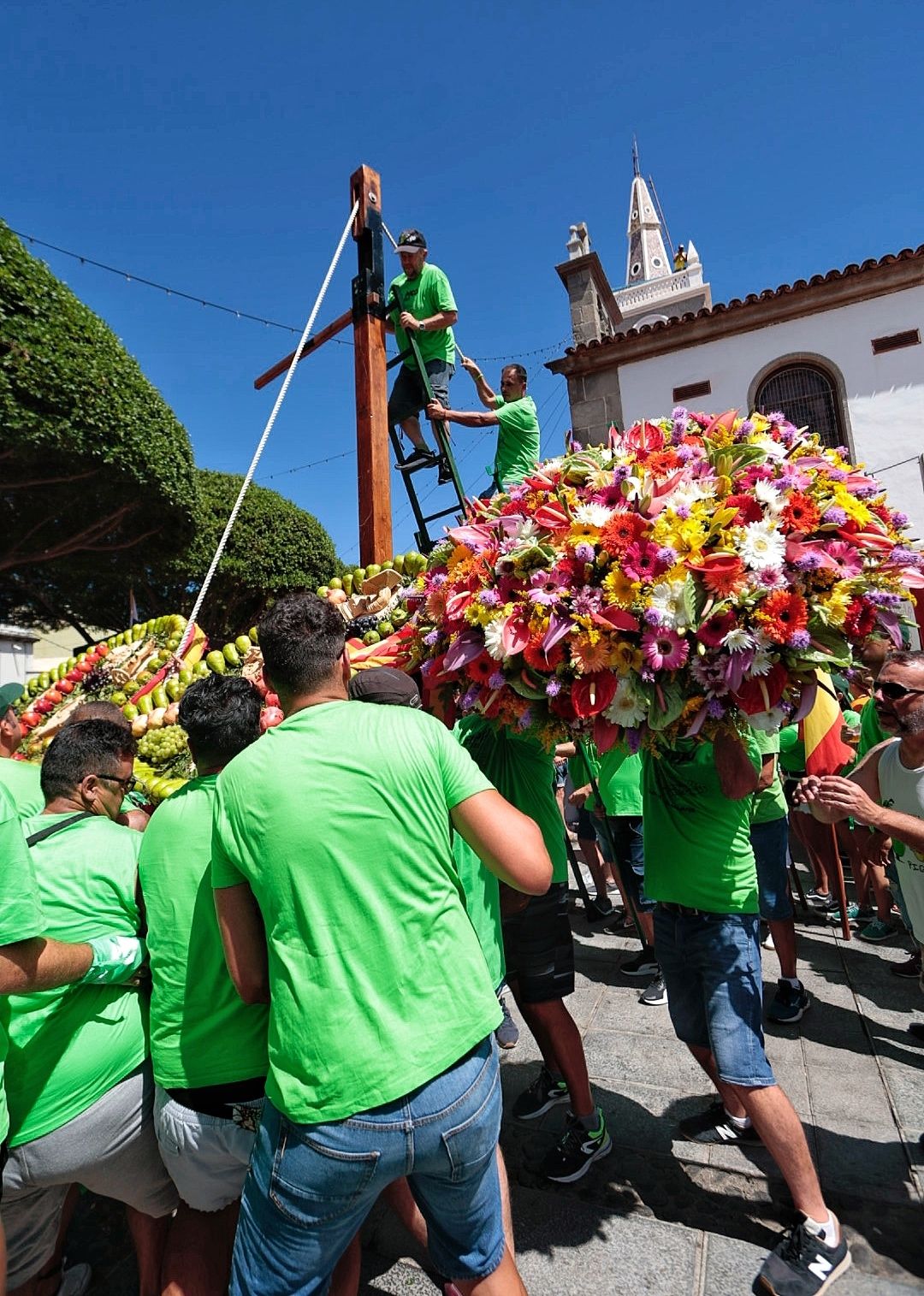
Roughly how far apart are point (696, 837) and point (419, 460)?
349cm

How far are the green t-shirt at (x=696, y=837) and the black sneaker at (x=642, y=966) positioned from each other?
2121mm

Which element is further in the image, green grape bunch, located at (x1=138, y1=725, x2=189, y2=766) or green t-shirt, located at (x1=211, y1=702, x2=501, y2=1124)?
green grape bunch, located at (x1=138, y1=725, x2=189, y2=766)

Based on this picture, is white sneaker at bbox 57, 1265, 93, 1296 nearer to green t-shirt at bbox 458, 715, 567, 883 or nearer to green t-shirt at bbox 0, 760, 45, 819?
green t-shirt at bbox 0, 760, 45, 819

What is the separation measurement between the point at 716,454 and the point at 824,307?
41.0ft

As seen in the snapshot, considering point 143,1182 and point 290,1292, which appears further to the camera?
point 143,1182

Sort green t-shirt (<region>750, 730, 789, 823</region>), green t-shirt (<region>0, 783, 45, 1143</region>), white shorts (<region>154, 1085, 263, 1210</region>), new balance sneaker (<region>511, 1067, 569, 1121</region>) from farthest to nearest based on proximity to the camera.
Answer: green t-shirt (<region>750, 730, 789, 823</region>)
new balance sneaker (<region>511, 1067, 569, 1121</region>)
white shorts (<region>154, 1085, 263, 1210</region>)
green t-shirt (<region>0, 783, 45, 1143</region>)

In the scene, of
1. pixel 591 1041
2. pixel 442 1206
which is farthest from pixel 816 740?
pixel 442 1206

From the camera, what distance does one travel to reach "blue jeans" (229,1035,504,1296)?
1.31 meters

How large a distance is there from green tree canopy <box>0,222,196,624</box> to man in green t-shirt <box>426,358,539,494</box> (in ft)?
21.7

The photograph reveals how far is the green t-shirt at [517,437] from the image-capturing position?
4586mm

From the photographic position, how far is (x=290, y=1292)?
1.38 m

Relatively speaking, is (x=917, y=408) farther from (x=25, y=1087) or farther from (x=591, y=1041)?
(x=25, y=1087)

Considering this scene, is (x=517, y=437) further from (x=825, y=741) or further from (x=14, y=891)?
(x=14, y=891)

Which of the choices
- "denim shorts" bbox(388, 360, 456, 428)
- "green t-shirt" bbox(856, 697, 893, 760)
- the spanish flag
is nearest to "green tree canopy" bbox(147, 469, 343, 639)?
"denim shorts" bbox(388, 360, 456, 428)
